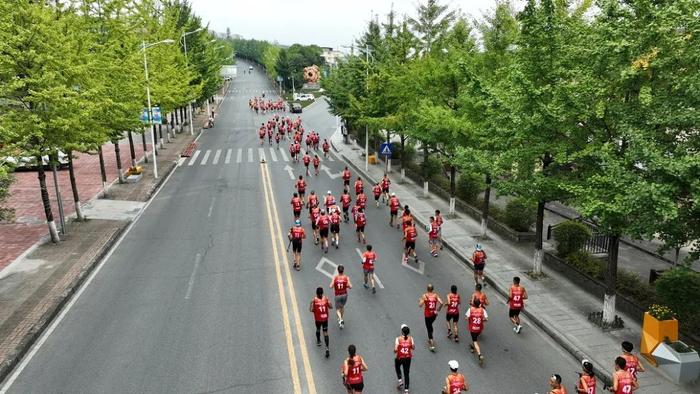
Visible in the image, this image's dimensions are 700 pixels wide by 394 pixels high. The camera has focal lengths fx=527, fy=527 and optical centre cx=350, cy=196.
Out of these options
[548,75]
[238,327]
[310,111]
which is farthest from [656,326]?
[310,111]

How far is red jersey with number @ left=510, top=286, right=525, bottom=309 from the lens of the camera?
43.2ft

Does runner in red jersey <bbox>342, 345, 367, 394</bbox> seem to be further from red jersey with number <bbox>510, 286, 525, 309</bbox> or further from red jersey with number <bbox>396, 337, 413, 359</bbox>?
red jersey with number <bbox>510, 286, 525, 309</bbox>

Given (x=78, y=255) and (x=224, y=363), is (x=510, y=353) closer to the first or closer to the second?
(x=224, y=363)

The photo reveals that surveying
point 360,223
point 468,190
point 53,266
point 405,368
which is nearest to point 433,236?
point 360,223

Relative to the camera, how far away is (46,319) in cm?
1364

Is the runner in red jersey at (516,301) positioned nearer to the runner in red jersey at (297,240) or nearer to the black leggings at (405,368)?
the black leggings at (405,368)

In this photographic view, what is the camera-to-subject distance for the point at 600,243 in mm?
19812

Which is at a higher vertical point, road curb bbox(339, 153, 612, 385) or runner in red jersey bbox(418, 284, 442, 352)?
runner in red jersey bbox(418, 284, 442, 352)

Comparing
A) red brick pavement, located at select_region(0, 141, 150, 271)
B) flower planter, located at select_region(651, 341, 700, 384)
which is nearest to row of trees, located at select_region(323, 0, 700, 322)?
flower planter, located at select_region(651, 341, 700, 384)

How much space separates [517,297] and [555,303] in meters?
2.59

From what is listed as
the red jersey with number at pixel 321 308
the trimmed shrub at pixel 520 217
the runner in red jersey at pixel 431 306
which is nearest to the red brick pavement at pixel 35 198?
the red jersey with number at pixel 321 308

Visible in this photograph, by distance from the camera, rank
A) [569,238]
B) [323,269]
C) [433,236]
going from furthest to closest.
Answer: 1. [433,236]
2. [569,238]
3. [323,269]

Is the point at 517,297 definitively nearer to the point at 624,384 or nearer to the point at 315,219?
the point at 624,384

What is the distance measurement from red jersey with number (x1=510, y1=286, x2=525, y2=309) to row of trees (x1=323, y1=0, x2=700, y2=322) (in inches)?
92.2
